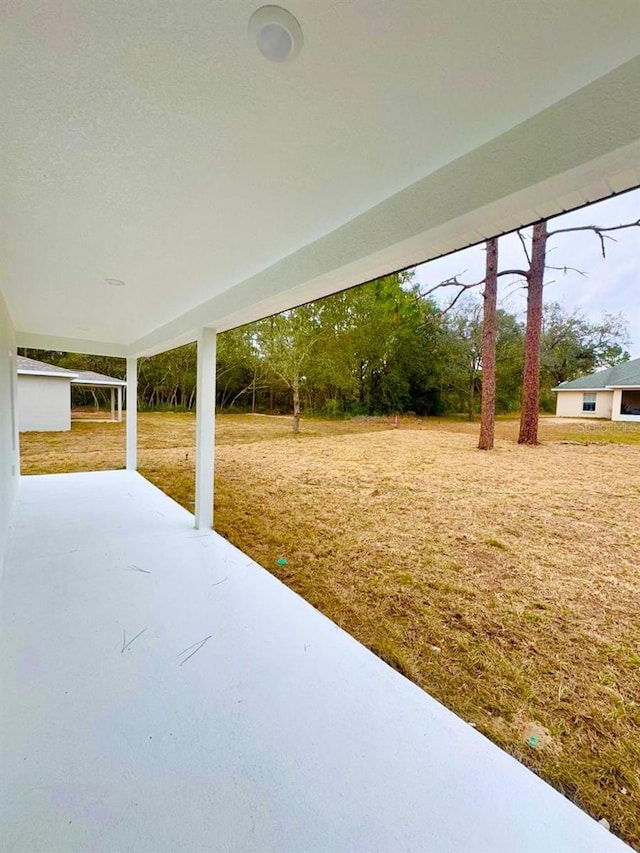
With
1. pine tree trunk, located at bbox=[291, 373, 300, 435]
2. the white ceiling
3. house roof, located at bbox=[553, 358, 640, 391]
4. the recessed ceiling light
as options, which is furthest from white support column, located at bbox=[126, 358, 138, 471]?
house roof, located at bbox=[553, 358, 640, 391]

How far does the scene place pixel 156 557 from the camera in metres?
3.11

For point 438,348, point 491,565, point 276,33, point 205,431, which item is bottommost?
point 491,565

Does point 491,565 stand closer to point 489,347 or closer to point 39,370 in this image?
point 489,347

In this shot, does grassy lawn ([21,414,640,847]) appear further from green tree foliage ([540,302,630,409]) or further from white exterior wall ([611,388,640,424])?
green tree foliage ([540,302,630,409])

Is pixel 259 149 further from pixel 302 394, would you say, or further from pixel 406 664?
pixel 302 394

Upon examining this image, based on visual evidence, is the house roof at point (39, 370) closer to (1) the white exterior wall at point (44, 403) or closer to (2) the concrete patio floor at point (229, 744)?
(1) the white exterior wall at point (44, 403)

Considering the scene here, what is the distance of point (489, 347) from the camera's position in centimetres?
573

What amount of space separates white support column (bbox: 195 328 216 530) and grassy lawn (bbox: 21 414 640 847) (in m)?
0.50

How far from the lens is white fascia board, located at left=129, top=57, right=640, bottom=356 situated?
992 mm

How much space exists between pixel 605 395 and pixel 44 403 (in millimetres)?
14368

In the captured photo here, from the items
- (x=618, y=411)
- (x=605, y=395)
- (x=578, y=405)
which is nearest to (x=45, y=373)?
(x=578, y=405)

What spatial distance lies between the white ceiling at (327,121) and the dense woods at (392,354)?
1033mm

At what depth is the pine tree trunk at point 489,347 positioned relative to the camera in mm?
5441

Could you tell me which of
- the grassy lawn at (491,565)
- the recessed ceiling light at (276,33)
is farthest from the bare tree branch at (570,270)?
the recessed ceiling light at (276,33)
